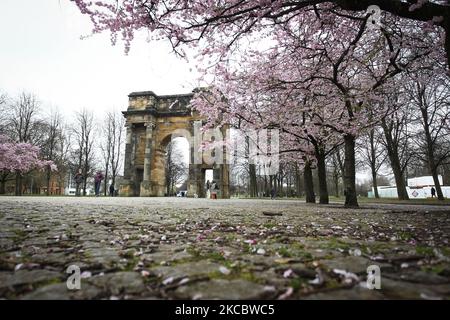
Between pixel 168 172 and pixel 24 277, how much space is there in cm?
5492

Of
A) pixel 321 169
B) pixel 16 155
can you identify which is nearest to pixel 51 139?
pixel 16 155

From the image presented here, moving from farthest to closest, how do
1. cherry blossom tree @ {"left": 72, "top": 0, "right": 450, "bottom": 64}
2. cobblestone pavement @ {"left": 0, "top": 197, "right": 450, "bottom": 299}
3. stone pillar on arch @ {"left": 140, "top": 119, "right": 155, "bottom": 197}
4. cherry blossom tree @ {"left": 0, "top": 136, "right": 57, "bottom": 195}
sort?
stone pillar on arch @ {"left": 140, "top": 119, "right": 155, "bottom": 197} < cherry blossom tree @ {"left": 0, "top": 136, "right": 57, "bottom": 195} < cherry blossom tree @ {"left": 72, "top": 0, "right": 450, "bottom": 64} < cobblestone pavement @ {"left": 0, "top": 197, "right": 450, "bottom": 299}

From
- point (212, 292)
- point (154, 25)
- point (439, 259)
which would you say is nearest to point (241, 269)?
point (212, 292)

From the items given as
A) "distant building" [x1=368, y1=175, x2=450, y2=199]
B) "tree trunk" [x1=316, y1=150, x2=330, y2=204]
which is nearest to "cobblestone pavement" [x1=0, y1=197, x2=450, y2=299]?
"tree trunk" [x1=316, y1=150, x2=330, y2=204]

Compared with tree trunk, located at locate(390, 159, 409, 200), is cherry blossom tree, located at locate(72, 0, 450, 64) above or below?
above

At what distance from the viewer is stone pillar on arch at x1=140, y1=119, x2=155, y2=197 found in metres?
34.7

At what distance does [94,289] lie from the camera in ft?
5.92

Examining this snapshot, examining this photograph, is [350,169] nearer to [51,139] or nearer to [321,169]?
[321,169]

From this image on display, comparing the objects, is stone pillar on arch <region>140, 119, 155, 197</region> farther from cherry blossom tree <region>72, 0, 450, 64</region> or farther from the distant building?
the distant building

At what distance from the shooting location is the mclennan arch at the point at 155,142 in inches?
1379

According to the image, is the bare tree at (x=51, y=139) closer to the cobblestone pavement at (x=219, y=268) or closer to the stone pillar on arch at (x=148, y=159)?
the stone pillar on arch at (x=148, y=159)

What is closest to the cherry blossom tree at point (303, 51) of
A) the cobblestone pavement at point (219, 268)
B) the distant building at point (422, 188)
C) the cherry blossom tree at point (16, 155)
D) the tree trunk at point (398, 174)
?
the cobblestone pavement at point (219, 268)

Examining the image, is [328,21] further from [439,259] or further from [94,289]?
[94,289]

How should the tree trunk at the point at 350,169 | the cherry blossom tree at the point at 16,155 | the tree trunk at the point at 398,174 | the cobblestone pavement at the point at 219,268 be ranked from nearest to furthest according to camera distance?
the cobblestone pavement at the point at 219,268 → the tree trunk at the point at 350,169 → the tree trunk at the point at 398,174 → the cherry blossom tree at the point at 16,155
